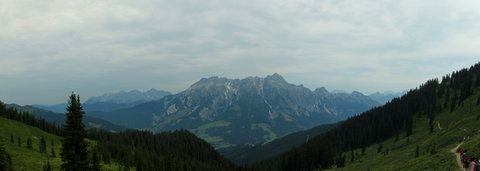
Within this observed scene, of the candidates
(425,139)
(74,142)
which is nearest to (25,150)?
(74,142)

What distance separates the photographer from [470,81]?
19938 centimetres

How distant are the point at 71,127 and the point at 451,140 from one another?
409 feet

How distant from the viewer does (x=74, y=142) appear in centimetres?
3453

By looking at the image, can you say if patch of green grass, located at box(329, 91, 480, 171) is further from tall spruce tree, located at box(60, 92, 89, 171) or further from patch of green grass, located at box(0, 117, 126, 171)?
patch of green grass, located at box(0, 117, 126, 171)

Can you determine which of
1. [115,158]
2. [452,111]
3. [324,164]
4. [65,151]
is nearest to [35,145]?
[115,158]

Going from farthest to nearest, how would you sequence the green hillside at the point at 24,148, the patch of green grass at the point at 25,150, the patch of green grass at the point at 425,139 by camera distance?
the patch of green grass at the point at 425,139 → the green hillside at the point at 24,148 → the patch of green grass at the point at 25,150

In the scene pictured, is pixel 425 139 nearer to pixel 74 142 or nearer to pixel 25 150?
pixel 74 142

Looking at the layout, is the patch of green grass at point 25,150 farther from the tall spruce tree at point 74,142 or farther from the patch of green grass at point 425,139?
the patch of green grass at point 425,139

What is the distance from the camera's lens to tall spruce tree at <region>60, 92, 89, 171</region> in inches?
1340

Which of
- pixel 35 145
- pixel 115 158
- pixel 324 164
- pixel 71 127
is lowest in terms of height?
pixel 324 164

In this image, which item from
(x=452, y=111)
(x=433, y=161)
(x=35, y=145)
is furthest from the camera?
(x=452, y=111)

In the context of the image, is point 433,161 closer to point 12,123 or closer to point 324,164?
point 324,164

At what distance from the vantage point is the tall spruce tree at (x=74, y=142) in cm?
3403

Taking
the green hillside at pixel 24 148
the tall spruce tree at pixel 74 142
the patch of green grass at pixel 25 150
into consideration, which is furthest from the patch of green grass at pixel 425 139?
the green hillside at pixel 24 148
